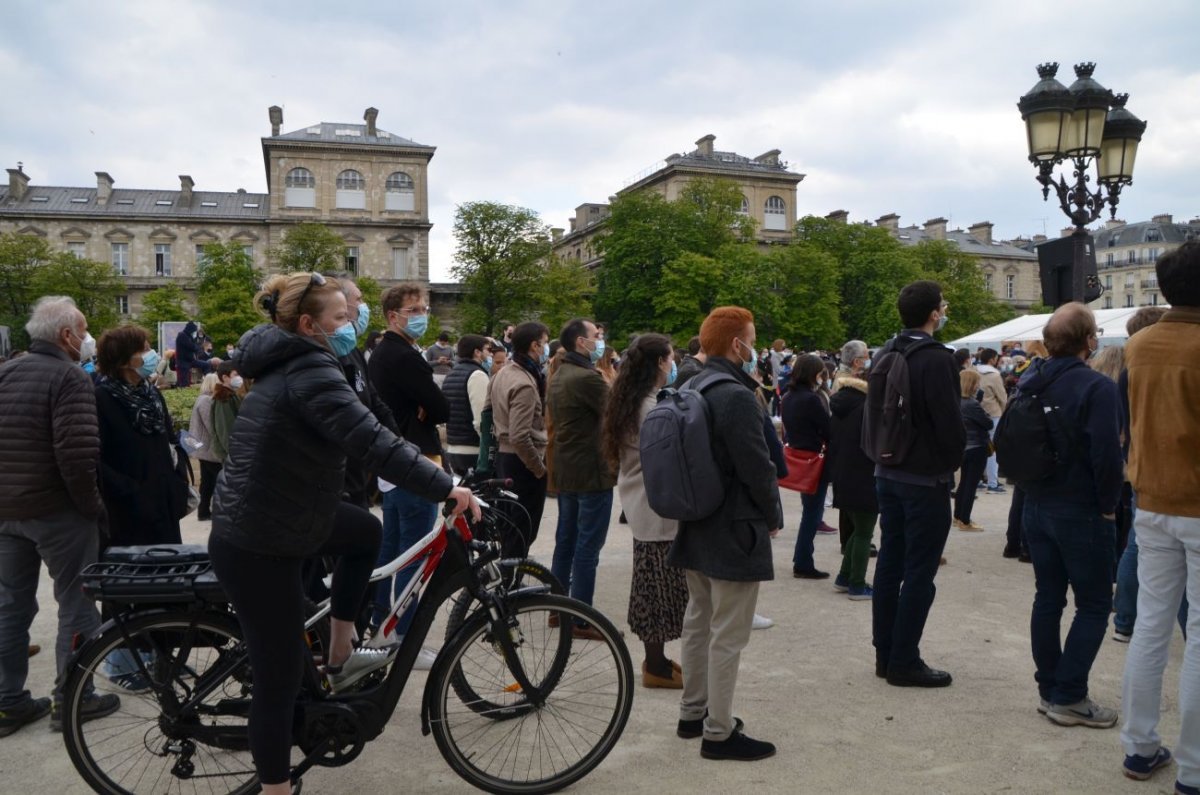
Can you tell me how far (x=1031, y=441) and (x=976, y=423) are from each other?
573 centimetres

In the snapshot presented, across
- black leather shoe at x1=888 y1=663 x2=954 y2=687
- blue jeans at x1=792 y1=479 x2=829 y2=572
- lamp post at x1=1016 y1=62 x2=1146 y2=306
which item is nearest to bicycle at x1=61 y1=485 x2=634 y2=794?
black leather shoe at x1=888 y1=663 x2=954 y2=687

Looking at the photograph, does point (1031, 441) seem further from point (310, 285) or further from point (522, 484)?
point (310, 285)

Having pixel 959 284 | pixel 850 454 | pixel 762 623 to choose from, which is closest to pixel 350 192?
pixel 959 284

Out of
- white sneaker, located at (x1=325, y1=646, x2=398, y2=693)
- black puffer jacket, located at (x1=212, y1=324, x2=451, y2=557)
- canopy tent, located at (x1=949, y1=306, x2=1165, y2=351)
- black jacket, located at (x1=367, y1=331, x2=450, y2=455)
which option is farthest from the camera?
canopy tent, located at (x1=949, y1=306, x2=1165, y2=351)

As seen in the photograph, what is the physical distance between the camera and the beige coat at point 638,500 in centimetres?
521

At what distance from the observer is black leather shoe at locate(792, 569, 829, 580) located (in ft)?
26.3

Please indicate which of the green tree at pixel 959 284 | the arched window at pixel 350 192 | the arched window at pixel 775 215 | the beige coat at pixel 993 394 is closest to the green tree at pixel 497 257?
the arched window at pixel 350 192

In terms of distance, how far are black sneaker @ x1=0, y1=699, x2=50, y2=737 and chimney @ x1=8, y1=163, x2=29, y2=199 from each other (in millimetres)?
88733

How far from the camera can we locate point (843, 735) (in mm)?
4551

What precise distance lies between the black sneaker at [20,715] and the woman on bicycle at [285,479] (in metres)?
2.16

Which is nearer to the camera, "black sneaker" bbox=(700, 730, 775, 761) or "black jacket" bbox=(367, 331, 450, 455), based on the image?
"black sneaker" bbox=(700, 730, 775, 761)

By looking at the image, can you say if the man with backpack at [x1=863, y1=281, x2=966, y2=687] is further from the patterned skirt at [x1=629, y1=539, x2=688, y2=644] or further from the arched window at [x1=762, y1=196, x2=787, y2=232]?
the arched window at [x1=762, y1=196, x2=787, y2=232]

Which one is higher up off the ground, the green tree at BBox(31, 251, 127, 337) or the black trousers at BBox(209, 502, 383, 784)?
the green tree at BBox(31, 251, 127, 337)

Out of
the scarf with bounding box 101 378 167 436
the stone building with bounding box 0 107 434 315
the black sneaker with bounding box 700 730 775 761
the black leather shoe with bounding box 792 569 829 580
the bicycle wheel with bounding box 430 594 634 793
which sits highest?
the stone building with bounding box 0 107 434 315
